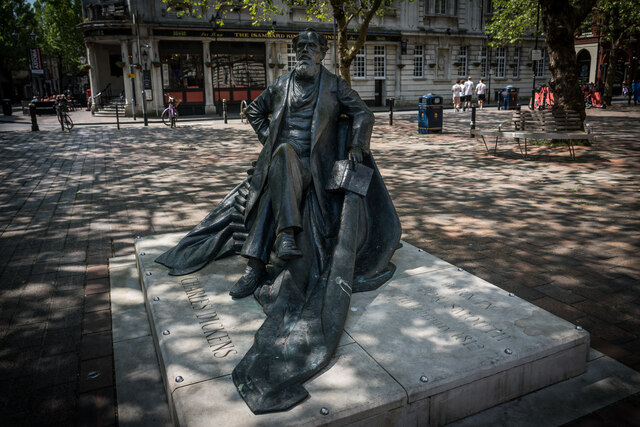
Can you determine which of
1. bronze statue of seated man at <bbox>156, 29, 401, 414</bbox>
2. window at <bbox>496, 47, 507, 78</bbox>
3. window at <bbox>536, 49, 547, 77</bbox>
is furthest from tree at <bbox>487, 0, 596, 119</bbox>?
window at <bbox>536, 49, 547, 77</bbox>

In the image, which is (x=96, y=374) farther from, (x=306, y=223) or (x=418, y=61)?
(x=418, y=61)

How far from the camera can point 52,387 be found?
119 inches

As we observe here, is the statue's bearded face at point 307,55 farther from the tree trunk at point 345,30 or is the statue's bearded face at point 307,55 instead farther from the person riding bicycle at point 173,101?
the person riding bicycle at point 173,101

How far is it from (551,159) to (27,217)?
10.6 metres

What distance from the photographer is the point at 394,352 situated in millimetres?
2881

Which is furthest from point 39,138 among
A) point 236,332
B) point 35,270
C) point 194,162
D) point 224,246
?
point 236,332

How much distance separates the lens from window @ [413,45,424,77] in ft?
114

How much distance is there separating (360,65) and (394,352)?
32422 mm

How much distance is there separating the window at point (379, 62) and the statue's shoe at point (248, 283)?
32.1 m

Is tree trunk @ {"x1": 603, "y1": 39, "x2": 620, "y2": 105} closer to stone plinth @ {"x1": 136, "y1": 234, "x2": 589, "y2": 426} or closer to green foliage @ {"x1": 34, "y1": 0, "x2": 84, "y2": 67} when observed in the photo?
stone plinth @ {"x1": 136, "y1": 234, "x2": 589, "y2": 426}

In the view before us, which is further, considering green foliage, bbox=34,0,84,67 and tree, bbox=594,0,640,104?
green foliage, bbox=34,0,84,67

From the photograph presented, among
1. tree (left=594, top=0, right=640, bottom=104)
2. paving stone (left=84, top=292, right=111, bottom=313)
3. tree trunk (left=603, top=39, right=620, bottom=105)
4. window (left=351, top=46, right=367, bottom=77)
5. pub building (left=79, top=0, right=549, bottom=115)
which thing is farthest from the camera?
window (left=351, top=46, right=367, bottom=77)

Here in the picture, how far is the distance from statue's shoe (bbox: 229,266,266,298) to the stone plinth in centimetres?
7

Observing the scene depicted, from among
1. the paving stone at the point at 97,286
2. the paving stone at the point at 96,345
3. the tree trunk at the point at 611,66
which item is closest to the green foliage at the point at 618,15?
the tree trunk at the point at 611,66
